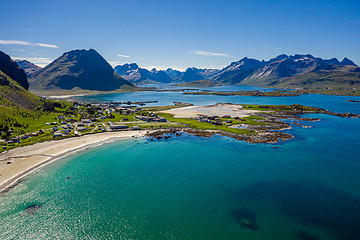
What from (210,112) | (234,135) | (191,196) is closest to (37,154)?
(191,196)

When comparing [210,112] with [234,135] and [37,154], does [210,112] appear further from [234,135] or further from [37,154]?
[37,154]

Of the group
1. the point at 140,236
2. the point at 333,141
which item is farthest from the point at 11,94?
the point at 333,141

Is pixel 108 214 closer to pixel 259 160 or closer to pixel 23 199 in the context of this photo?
pixel 23 199

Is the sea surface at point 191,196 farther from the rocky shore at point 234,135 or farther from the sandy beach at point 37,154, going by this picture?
the rocky shore at point 234,135

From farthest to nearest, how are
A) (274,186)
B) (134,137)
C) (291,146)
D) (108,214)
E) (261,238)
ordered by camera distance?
(134,137), (291,146), (274,186), (108,214), (261,238)

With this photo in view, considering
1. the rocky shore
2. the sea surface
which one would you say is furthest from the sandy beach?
the rocky shore

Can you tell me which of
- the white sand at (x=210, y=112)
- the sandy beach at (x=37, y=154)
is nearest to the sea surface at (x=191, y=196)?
the sandy beach at (x=37, y=154)
